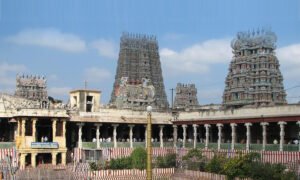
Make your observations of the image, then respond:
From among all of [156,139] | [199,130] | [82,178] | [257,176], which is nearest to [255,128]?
[199,130]

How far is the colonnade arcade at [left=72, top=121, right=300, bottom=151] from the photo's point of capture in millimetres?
47188

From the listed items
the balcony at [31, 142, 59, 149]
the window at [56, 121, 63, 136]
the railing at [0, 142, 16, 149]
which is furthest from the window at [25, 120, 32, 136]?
the balcony at [31, 142, 59, 149]

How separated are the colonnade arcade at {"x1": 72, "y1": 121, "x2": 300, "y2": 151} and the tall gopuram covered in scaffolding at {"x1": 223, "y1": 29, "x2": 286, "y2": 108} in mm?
9470

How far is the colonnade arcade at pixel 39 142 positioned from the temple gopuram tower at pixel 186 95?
39.6m

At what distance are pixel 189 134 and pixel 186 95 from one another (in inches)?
1163

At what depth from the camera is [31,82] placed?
261ft

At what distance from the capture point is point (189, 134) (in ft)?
190

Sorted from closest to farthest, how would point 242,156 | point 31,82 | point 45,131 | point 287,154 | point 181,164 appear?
point 242,156 → point 287,154 → point 181,164 → point 45,131 → point 31,82

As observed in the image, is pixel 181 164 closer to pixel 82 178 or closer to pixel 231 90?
pixel 82 178

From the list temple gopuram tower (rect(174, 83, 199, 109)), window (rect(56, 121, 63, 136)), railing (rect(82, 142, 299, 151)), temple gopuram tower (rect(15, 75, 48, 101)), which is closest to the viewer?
railing (rect(82, 142, 299, 151))

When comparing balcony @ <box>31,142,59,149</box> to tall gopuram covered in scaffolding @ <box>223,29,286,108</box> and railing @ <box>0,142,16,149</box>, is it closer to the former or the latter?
railing @ <box>0,142,16,149</box>

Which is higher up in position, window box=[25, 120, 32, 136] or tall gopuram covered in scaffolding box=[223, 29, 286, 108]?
tall gopuram covered in scaffolding box=[223, 29, 286, 108]

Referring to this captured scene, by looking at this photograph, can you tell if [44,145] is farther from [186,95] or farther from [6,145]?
[186,95]

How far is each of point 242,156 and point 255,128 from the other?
1818 centimetres
